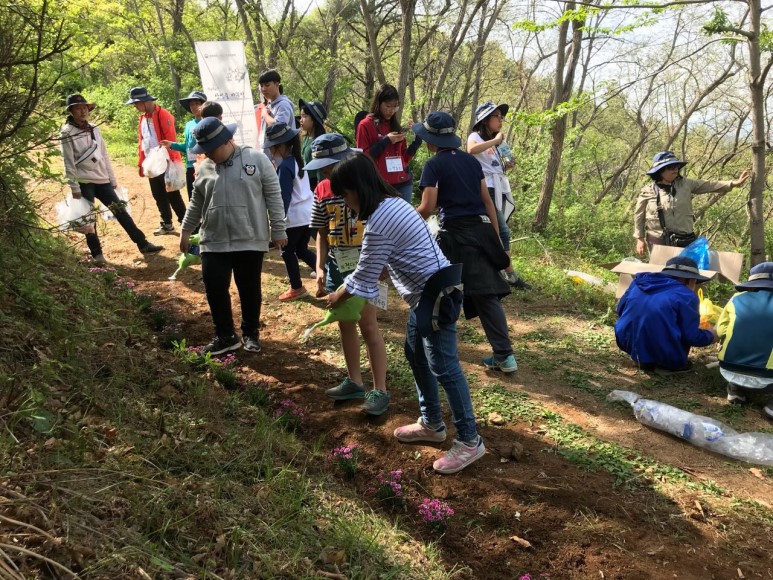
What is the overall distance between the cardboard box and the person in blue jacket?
593mm

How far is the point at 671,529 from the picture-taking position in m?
2.69

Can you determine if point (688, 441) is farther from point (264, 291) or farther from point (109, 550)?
point (264, 291)

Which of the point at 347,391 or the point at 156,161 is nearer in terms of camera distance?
the point at 347,391

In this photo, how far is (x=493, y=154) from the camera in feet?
19.2

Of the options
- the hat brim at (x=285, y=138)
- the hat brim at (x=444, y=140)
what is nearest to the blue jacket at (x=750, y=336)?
the hat brim at (x=444, y=140)

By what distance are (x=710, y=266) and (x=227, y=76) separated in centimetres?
606

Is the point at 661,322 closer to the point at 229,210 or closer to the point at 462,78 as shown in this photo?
the point at 229,210

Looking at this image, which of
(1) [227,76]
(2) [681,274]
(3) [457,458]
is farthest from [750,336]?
(1) [227,76]

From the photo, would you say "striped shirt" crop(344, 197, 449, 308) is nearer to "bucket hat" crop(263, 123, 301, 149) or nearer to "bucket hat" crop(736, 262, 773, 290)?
"bucket hat" crop(263, 123, 301, 149)

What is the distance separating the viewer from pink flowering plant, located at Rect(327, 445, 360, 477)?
3.10 m

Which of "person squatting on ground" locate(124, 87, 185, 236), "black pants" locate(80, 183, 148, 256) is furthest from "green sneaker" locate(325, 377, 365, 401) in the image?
"person squatting on ground" locate(124, 87, 185, 236)

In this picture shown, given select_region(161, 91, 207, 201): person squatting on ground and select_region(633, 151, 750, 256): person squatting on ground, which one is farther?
select_region(161, 91, 207, 201): person squatting on ground

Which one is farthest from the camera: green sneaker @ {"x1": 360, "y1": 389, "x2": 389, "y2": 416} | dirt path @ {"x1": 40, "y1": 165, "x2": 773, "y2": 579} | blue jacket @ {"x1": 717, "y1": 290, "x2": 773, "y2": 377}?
blue jacket @ {"x1": 717, "y1": 290, "x2": 773, "y2": 377}

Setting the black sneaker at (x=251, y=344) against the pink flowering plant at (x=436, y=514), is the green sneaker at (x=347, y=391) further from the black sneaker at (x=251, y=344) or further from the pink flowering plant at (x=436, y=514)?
the pink flowering plant at (x=436, y=514)
